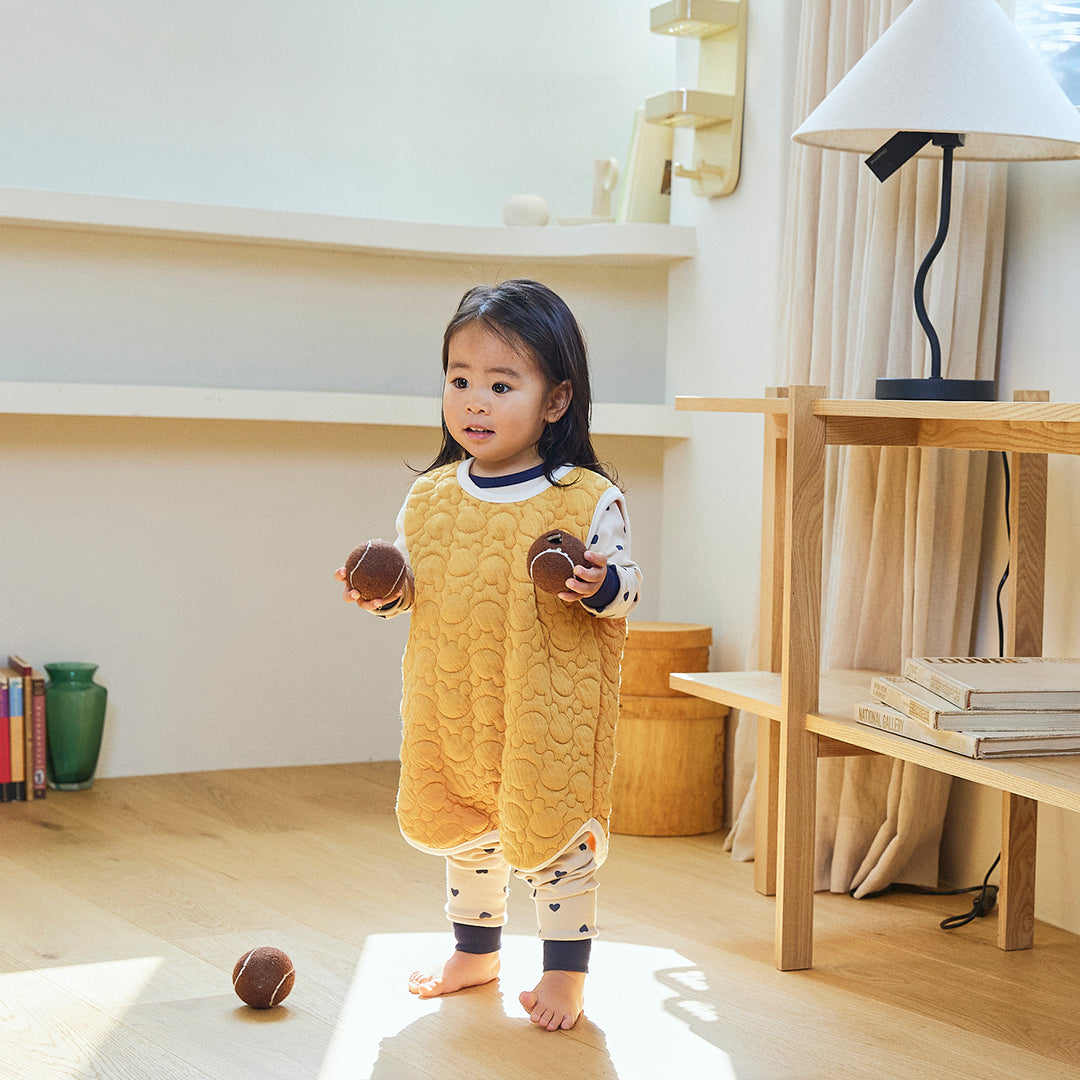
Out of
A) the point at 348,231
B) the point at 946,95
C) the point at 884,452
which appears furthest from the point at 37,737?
the point at 946,95

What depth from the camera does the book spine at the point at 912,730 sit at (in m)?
1.69

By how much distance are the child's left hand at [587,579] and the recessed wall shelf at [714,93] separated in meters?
1.53

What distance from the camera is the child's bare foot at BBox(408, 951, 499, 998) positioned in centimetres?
179

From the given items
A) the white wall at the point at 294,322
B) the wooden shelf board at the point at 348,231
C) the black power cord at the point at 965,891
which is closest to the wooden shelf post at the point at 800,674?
the black power cord at the point at 965,891

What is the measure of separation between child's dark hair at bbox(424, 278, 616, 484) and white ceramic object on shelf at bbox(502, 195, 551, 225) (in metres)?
1.44

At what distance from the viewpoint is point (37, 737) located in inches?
109

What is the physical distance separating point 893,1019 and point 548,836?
20.1 inches

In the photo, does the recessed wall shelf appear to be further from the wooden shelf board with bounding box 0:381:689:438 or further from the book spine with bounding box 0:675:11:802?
the book spine with bounding box 0:675:11:802

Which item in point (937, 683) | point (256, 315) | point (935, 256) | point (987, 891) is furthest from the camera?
point (256, 315)

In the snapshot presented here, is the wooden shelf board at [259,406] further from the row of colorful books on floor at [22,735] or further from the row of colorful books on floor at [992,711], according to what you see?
the row of colorful books on floor at [992,711]

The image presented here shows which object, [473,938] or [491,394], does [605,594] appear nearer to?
[491,394]

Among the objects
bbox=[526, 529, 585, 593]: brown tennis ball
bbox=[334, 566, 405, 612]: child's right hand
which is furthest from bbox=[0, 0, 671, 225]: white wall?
bbox=[526, 529, 585, 593]: brown tennis ball

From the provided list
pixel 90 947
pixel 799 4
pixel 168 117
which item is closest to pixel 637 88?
pixel 799 4

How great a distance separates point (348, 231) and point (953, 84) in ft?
4.64
